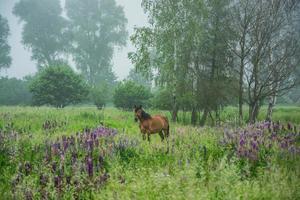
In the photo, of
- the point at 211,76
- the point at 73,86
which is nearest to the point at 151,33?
the point at 211,76

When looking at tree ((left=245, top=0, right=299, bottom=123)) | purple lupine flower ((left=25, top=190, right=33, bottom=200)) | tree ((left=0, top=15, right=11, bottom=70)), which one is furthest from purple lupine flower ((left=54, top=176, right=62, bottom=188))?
tree ((left=0, top=15, right=11, bottom=70))

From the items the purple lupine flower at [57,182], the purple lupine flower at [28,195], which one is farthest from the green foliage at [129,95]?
the purple lupine flower at [28,195]

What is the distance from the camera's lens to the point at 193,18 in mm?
20938

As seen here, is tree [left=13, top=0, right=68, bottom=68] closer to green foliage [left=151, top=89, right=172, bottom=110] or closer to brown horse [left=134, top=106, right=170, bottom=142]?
green foliage [left=151, top=89, right=172, bottom=110]

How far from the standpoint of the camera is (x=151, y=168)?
6242 mm

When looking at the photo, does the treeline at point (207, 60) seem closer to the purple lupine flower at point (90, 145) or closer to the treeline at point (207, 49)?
the treeline at point (207, 49)

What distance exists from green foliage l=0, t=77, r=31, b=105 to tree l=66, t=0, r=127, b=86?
10899mm

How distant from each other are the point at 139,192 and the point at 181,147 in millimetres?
3485

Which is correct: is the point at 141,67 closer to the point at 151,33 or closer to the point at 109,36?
the point at 151,33

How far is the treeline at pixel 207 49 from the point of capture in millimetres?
18219

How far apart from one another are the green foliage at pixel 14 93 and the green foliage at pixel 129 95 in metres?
20.3

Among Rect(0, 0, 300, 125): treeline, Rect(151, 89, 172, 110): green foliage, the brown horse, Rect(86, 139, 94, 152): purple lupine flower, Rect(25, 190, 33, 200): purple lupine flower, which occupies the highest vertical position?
Rect(0, 0, 300, 125): treeline

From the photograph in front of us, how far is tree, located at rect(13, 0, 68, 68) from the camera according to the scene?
5388cm

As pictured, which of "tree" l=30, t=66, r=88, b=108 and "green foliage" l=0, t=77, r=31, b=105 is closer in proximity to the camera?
"tree" l=30, t=66, r=88, b=108
